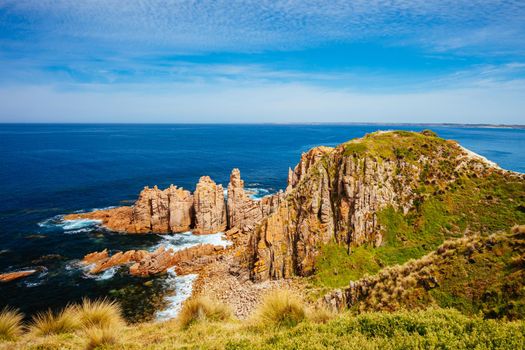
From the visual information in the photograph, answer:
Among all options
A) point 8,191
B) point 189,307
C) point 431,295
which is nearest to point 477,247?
point 431,295

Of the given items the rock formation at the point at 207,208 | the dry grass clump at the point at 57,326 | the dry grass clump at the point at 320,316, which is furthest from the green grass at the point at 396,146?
the dry grass clump at the point at 57,326

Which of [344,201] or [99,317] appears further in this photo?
[344,201]

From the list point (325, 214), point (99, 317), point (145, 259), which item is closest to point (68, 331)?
point (99, 317)

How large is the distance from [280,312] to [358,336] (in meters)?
4.59

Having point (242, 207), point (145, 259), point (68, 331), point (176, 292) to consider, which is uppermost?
point (68, 331)

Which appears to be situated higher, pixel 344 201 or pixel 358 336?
pixel 358 336

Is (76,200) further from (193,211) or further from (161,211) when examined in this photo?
(193,211)

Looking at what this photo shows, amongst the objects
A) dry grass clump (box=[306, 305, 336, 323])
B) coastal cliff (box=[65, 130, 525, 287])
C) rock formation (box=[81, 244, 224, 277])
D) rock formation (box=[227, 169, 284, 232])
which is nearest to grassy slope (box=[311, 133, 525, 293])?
coastal cliff (box=[65, 130, 525, 287])

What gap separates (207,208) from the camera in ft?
202

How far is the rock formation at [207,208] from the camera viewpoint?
2418 inches

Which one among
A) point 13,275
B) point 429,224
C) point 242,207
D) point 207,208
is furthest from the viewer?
point 242,207

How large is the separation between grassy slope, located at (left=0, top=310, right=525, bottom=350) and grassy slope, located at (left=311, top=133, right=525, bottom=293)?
21.6 m

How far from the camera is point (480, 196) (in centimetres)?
3756

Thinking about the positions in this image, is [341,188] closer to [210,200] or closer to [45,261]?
[210,200]
